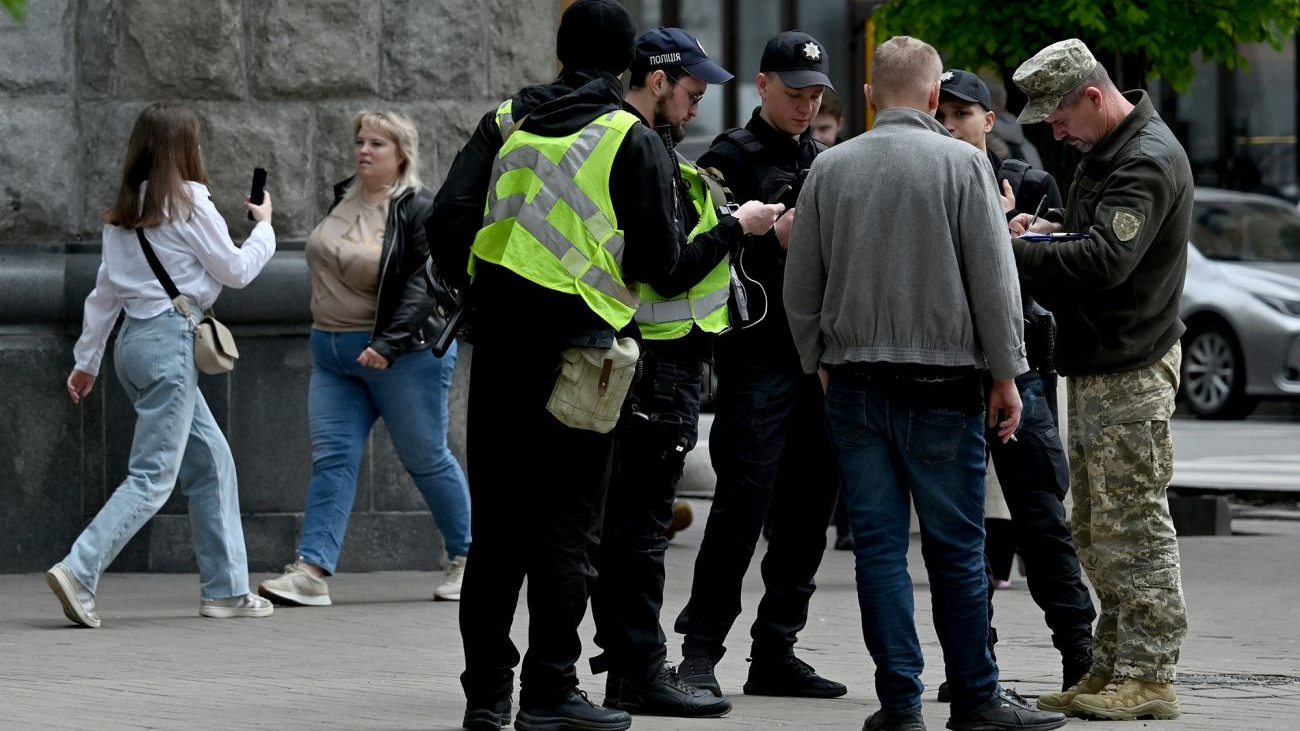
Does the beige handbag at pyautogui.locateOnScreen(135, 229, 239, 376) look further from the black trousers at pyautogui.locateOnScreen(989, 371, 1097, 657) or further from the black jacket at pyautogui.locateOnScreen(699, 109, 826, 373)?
the black trousers at pyautogui.locateOnScreen(989, 371, 1097, 657)

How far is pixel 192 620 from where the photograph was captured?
838 cm

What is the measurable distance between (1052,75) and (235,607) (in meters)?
3.85

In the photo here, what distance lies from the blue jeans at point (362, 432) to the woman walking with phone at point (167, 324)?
46cm

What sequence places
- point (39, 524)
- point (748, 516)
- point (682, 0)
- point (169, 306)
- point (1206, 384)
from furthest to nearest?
point (682, 0)
point (1206, 384)
point (39, 524)
point (169, 306)
point (748, 516)

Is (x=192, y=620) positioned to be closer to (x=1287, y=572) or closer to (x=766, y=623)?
(x=766, y=623)

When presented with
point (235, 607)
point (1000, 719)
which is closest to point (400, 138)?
point (235, 607)

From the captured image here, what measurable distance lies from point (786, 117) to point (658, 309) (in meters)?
0.91

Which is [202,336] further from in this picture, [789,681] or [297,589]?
[789,681]

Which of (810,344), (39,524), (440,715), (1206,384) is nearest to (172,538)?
(39,524)

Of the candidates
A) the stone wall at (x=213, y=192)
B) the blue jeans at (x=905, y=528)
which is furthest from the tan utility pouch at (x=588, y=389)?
the stone wall at (x=213, y=192)

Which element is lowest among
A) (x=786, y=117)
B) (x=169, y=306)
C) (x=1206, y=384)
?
(x=1206, y=384)

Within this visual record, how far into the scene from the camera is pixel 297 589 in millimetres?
8734

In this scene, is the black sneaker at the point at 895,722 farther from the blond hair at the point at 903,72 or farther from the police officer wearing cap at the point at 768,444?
the blond hair at the point at 903,72

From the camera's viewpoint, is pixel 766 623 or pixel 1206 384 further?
pixel 1206 384
